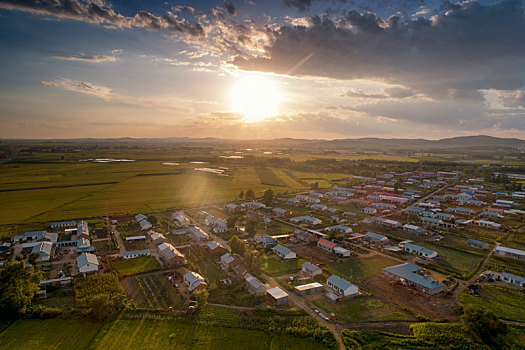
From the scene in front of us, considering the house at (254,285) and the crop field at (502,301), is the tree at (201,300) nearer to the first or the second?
the house at (254,285)

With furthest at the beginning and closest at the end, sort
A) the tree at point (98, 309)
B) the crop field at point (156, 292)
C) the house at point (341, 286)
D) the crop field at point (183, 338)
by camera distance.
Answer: the house at point (341, 286)
the crop field at point (156, 292)
the tree at point (98, 309)
the crop field at point (183, 338)

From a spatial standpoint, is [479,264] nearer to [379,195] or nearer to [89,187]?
[379,195]

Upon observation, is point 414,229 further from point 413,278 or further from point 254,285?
point 254,285

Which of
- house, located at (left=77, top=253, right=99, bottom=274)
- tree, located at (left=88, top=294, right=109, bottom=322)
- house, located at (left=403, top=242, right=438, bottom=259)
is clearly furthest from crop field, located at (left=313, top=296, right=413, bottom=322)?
house, located at (left=77, top=253, right=99, bottom=274)

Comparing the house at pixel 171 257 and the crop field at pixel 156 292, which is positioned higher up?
the house at pixel 171 257

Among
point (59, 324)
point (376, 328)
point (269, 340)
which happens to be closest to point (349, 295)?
point (376, 328)

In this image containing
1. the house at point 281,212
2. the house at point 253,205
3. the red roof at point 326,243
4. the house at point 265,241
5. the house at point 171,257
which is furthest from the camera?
the house at point 253,205

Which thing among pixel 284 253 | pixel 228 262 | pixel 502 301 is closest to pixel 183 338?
pixel 228 262

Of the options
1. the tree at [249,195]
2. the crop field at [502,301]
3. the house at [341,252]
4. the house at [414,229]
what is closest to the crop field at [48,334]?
the house at [341,252]

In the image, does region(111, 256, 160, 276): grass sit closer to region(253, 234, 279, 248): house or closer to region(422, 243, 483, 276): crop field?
region(253, 234, 279, 248): house
